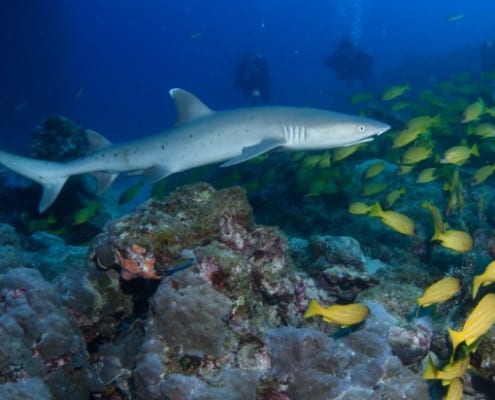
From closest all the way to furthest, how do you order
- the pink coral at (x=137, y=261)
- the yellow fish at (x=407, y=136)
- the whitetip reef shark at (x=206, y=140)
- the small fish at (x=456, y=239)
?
the pink coral at (x=137, y=261)
the small fish at (x=456, y=239)
the whitetip reef shark at (x=206, y=140)
the yellow fish at (x=407, y=136)

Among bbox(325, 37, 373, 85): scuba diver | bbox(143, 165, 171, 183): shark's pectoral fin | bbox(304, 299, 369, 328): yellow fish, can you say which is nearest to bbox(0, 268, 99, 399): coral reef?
bbox(304, 299, 369, 328): yellow fish

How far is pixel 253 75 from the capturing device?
1169 inches

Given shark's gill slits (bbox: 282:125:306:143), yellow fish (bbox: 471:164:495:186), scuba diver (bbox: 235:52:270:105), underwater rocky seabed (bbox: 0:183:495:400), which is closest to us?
underwater rocky seabed (bbox: 0:183:495:400)

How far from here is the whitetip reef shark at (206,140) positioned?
5.90m

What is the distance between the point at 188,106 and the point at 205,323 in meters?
4.05

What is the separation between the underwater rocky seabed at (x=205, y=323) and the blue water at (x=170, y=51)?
3211cm

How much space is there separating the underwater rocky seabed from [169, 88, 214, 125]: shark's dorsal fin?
7.65 ft

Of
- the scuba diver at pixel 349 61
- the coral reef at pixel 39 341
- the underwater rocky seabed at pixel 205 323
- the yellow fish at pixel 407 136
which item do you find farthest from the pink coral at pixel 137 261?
the scuba diver at pixel 349 61

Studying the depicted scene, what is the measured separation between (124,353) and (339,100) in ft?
124

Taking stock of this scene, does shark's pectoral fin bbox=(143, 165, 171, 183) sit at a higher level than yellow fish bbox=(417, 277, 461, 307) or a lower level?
higher

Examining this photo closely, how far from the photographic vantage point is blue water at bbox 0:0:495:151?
47.0 m

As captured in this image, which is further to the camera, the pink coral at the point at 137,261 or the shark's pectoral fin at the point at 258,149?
the shark's pectoral fin at the point at 258,149

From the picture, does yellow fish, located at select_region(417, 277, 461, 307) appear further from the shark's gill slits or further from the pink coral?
the shark's gill slits

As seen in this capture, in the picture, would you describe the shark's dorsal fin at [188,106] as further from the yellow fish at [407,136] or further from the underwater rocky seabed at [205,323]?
the yellow fish at [407,136]
